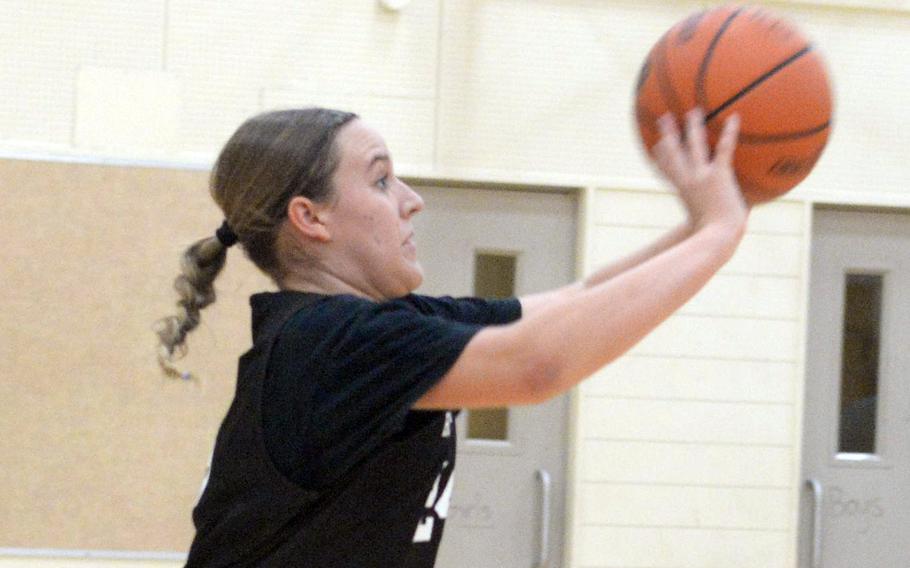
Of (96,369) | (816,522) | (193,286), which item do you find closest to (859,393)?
(816,522)

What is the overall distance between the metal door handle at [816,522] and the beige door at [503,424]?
944 millimetres

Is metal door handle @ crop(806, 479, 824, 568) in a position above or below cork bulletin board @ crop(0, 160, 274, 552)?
below

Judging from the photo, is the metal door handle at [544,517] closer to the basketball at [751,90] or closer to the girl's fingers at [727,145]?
the basketball at [751,90]

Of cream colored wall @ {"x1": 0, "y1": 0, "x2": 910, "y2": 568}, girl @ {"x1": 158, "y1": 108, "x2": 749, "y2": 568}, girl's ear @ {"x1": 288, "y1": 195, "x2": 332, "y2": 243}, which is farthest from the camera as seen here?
cream colored wall @ {"x1": 0, "y1": 0, "x2": 910, "y2": 568}

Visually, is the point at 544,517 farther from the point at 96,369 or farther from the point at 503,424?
the point at 96,369

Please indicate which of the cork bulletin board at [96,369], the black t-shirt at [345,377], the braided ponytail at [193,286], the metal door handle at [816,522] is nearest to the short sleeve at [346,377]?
the black t-shirt at [345,377]

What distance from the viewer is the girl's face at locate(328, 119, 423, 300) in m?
1.69

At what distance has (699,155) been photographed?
5.07ft

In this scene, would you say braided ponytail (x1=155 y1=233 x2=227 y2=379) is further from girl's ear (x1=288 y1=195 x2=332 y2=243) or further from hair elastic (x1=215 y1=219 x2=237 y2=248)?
girl's ear (x1=288 y1=195 x2=332 y2=243)

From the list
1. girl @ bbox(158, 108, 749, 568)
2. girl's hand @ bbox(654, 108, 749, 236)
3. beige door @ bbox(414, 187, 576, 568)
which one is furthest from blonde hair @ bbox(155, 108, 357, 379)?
beige door @ bbox(414, 187, 576, 568)

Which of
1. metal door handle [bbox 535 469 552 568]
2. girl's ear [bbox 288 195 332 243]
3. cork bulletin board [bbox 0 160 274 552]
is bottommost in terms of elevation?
metal door handle [bbox 535 469 552 568]

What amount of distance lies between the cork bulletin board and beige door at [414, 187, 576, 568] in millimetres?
786

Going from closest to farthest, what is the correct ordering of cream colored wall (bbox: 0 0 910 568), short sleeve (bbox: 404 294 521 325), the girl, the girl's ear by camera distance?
the girl
the girl's ear
short sleeve (bbox: 404 294 521 325)
cream colored wall (bbox: 0 0 910 568)

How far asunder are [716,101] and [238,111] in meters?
2.92
